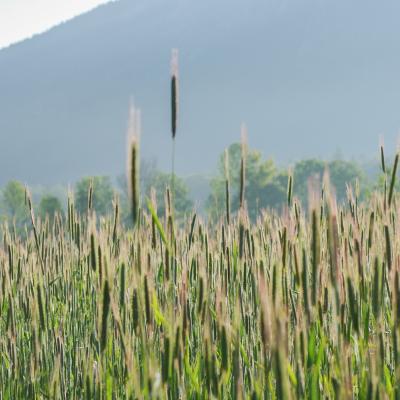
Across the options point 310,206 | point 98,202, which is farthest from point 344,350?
point 98,202

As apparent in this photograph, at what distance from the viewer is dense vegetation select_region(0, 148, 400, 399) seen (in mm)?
1194

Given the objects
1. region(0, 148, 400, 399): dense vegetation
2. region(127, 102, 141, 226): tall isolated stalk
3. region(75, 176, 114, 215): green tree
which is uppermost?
region(75, 176, 114, 215): green tree

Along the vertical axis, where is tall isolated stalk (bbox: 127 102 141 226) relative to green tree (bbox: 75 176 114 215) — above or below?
below

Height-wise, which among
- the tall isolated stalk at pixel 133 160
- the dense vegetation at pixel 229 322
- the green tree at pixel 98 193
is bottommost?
the dense vegetation at pixel 229 322

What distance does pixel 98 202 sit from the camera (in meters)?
80.0

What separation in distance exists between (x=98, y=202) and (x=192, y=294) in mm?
78442

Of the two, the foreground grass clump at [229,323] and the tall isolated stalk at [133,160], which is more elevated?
the tall isolated stalk at [133,160]

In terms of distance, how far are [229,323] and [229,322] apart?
9 cm

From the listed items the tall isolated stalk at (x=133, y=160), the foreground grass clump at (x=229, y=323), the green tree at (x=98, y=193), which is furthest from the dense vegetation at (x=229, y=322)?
the green tree at (x=98, y=193)

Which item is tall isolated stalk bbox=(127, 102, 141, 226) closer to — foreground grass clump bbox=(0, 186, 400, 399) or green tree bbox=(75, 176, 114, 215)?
foreground grass clump bbox=(0, 186, 400, 399)

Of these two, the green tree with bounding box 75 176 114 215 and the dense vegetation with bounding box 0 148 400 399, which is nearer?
the dense vegetation with bounding box 0 148 400 399

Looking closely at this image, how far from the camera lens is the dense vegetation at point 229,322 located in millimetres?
1194

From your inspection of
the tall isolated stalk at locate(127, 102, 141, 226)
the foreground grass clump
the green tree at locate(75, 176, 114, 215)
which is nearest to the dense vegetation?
the foreground grass clump

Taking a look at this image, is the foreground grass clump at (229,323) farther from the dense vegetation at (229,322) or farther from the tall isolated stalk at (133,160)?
the tall isolated stalk at (133,160)
